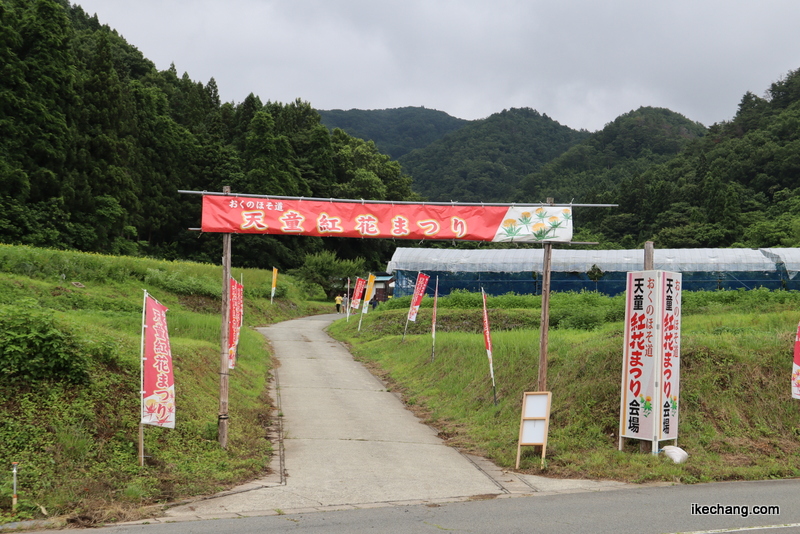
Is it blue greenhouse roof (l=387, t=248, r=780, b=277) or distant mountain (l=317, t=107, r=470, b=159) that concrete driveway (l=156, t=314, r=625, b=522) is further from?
distant mountain (l=317, t=107, r=470, b=159)

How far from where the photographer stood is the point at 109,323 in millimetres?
13828

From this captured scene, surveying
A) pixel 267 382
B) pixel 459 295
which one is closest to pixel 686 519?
pixel 267 382

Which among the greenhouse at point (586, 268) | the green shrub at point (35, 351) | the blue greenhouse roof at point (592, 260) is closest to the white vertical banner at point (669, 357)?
the green shrub at point (35, 351)

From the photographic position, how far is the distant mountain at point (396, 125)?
456 feet

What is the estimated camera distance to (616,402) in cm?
1099

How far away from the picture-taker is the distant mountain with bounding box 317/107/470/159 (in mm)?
139125

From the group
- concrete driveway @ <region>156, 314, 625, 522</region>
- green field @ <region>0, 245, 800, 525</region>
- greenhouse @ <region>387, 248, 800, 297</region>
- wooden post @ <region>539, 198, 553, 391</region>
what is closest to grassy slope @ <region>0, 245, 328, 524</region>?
green field @ <region>0, 245, 800, 525</region>

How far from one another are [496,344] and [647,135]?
88239mm

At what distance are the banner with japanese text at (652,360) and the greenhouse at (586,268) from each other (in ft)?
76.8

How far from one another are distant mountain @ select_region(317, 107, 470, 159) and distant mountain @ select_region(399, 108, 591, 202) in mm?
22175

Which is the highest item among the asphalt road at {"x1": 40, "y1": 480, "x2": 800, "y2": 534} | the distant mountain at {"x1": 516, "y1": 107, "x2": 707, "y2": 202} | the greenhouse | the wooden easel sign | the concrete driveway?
the distant mountain at {"x1": 516, "y1": 107, "x2": 707, "y2": 202}

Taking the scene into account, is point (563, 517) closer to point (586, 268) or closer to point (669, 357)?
point (669, 357)

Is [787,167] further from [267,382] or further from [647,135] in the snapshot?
[267,382]

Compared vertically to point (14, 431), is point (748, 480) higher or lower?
lower
